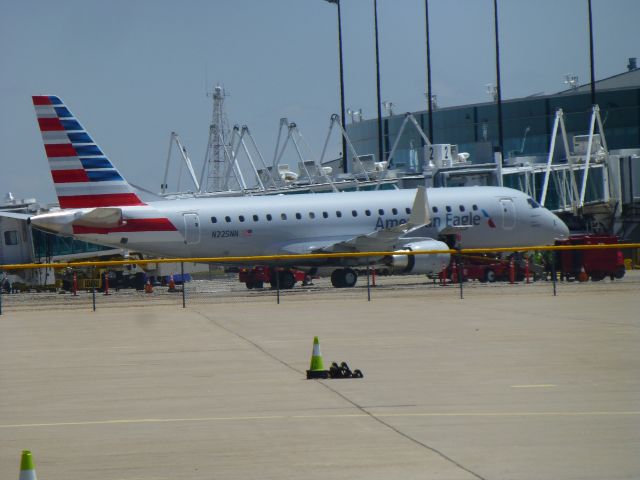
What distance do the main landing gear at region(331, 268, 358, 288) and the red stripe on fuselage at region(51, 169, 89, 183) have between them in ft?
28.3

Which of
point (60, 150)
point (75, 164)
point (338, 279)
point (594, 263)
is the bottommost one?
point (338, 279)

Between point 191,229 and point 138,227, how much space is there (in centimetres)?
176

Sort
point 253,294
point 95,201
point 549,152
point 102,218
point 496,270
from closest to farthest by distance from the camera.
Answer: point 253,294 < point 102,218 < point 95,201 < point 496,270 < point 549,152

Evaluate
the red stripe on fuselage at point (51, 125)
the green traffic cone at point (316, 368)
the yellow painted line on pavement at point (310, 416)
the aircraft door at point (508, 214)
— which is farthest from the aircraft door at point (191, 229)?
the yellow painted line on pavement at point (310, 416)

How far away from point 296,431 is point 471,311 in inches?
608

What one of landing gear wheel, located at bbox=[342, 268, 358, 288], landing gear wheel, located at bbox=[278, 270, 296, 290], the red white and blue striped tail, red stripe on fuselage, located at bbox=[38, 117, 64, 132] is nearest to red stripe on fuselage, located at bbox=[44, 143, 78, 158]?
the red white and blue striped tail

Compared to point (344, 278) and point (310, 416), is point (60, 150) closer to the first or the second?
point (344, 278)

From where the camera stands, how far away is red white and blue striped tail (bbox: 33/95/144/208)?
36.8 metres

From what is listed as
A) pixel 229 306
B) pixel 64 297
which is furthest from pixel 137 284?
pixel 229 306

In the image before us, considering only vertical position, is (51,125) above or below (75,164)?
above

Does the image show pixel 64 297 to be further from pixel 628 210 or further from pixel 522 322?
pixel 628 210

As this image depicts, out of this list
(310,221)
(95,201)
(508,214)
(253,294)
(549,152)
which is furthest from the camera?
(549,152)

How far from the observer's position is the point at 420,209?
38000 millimetres

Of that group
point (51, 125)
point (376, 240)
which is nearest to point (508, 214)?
point (376, 240)
